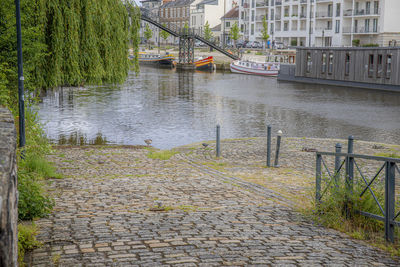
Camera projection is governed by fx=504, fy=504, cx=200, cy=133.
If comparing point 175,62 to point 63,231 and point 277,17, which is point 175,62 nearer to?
point 277,17

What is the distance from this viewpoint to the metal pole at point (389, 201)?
19.7 feet

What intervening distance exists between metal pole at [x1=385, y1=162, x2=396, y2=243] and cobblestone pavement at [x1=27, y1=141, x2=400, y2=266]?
0.40 m

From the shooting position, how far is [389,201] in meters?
6.04

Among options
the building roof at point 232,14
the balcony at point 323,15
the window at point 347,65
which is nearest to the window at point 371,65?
the window at point 347,65

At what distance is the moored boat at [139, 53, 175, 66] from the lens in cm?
8138

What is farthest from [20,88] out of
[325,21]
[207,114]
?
[325,21]

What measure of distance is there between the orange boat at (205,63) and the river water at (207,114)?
96.1ft

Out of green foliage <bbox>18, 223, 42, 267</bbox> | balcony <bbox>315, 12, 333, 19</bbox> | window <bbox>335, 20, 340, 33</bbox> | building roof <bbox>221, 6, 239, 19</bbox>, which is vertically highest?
building roof <bbox>221, 6, 239, 19</bbox>

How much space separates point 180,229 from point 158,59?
260ft

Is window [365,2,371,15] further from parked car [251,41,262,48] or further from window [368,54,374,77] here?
window [368,54,374,77]

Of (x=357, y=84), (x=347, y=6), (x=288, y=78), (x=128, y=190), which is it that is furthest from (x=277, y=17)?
(x=128, y=190)

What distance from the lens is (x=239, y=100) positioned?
121 ft

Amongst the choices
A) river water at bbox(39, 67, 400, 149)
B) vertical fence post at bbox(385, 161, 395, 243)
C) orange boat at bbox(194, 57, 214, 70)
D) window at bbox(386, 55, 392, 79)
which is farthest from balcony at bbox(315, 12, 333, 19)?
vertical fence post at bbox(385, 161, 395, 243)

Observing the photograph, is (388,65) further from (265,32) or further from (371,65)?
(265,32)
